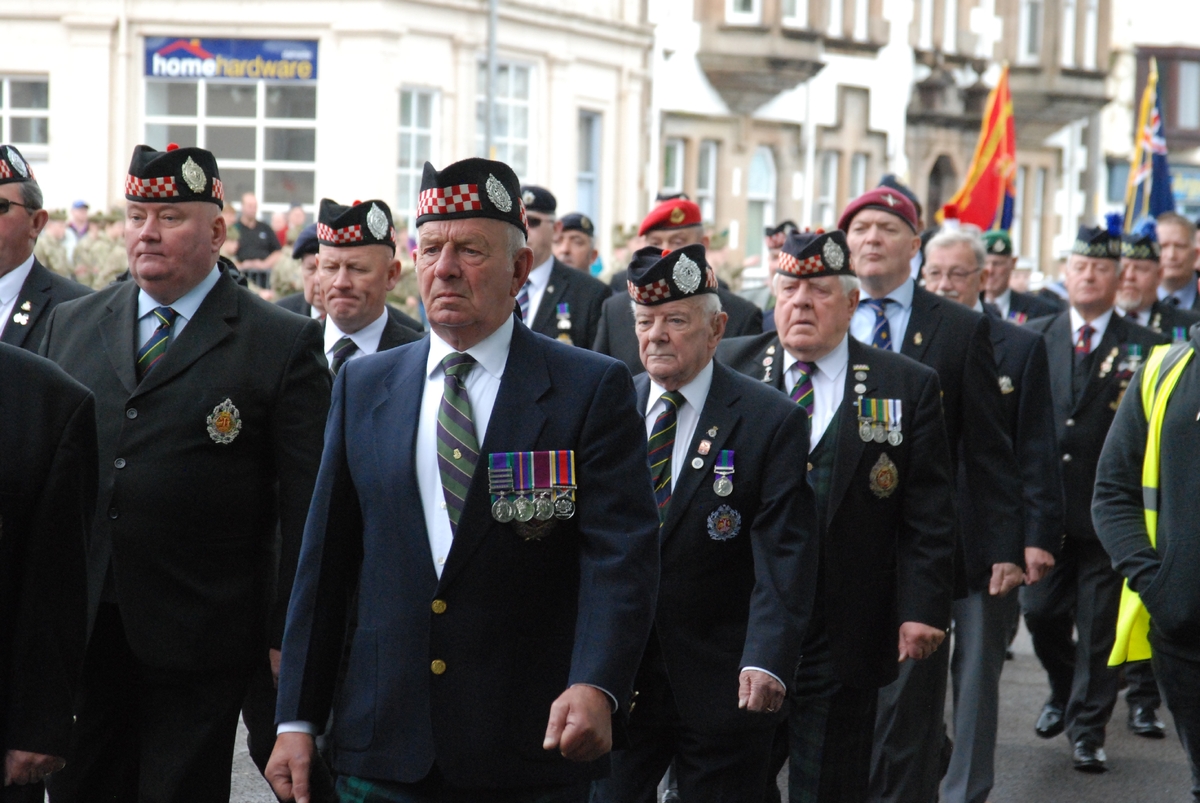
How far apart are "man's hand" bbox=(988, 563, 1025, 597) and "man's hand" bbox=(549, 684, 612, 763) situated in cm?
355

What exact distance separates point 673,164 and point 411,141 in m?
8.23

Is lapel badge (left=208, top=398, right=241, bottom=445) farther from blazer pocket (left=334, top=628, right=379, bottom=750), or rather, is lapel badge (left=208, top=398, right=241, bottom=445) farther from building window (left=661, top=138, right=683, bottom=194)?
building window (left=661, top=138, right=683, bottom=194)

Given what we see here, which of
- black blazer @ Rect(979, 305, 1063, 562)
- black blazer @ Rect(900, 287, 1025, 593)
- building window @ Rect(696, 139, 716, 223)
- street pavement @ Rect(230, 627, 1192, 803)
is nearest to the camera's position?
black blazer @ Rect(900, 287, 1025, 593)

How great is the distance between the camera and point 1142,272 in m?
11.2

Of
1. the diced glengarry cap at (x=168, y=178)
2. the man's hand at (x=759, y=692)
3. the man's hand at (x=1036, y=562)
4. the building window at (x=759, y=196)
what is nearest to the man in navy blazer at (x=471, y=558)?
the man's hand at (x=759, y=692)

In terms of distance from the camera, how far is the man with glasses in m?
6.41

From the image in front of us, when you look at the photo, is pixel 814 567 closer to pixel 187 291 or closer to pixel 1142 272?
pixel 187 291

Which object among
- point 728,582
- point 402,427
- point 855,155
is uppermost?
point 855,155

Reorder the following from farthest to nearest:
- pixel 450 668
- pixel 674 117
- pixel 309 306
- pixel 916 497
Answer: pixel 674 117 < pixel 309 306 < pixel 916 497 < pixel 450 668

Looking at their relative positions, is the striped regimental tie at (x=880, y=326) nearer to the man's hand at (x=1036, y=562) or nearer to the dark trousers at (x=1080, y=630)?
the man's hand at (x=1036, y=562)

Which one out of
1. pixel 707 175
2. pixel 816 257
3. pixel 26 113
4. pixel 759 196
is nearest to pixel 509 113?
pixel 707 175

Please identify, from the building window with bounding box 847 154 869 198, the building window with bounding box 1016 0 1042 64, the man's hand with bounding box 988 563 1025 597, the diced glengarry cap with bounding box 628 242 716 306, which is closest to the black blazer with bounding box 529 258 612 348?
the man's hand with bounding box 988 563 1025 597

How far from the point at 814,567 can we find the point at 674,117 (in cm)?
2951

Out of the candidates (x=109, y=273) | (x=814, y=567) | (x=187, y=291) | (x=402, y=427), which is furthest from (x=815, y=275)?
(x=109, y=273)
